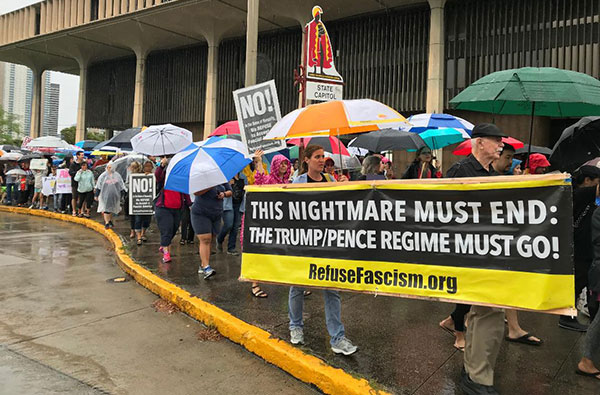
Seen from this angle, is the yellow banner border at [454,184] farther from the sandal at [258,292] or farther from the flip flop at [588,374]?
the sandal at [258,292]

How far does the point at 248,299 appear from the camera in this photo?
543 cm

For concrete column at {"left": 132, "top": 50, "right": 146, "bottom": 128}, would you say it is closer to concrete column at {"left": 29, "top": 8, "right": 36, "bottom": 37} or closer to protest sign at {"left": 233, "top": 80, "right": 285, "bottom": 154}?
concrete column at {"left": 29, "top": 8, "right": 36, "bottom": 37}

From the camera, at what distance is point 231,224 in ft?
25.6

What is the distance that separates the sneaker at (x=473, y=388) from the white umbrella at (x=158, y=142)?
767 centimetres

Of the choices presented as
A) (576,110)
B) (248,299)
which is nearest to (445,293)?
(248,299)

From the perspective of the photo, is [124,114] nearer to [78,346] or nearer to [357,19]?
[357,19]

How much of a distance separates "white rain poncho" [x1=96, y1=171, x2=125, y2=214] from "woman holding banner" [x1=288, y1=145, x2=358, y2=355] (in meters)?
7.64

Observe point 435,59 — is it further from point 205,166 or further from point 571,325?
point 571,325

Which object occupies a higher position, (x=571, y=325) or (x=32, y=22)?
(x=32, y=22)

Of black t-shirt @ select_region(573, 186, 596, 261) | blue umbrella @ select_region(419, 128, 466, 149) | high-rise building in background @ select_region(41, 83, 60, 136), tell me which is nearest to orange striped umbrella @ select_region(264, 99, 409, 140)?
black t-shirt @ select_region(573, 186, 596, 261)

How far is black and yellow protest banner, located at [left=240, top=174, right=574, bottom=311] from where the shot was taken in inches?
112

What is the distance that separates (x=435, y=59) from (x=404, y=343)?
1606cm

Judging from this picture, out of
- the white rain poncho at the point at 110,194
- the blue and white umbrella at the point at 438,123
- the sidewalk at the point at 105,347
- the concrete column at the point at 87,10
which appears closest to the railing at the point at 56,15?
the concrete column at the point at 87,10

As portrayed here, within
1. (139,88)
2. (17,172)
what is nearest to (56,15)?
(139,88)
